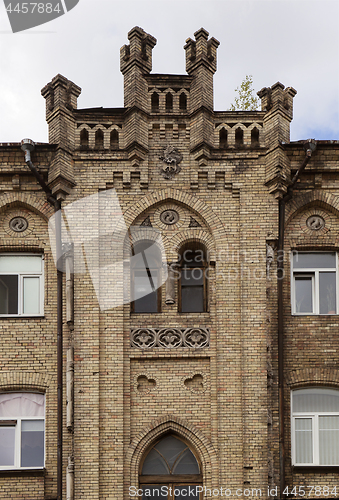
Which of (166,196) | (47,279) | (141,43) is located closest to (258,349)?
(166,196)

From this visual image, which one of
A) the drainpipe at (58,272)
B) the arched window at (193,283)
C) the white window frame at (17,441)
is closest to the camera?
the drainpipe at (58,272)

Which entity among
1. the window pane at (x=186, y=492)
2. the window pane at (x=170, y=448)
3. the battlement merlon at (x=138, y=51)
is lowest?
the window pane at (x=186, y=492)

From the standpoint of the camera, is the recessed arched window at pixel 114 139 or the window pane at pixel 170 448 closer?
the window pane at pixel 170 448

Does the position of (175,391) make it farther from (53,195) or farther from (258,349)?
(53,195)

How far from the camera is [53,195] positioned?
55.0 ft

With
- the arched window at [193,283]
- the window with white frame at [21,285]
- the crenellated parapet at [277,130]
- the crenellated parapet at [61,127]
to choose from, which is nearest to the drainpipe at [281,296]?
the crenellated parapet at [277,130]

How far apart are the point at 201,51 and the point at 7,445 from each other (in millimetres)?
10914

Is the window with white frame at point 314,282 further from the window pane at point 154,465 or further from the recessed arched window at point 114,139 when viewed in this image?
the recessed arched window at point 114,139

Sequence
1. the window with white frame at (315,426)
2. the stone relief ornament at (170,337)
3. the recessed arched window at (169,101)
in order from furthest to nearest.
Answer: the recessed arched window at (169,101) < the stone relief ornament at (170,337) < the window with white frame at (315,426)

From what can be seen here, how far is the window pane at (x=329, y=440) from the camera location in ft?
52.1

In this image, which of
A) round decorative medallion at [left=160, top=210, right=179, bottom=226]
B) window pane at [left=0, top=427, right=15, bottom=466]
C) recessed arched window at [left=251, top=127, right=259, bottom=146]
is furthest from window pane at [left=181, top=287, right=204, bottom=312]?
window pane at [left=0, top=427, right=15, bottom=466]

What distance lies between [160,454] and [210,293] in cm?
398

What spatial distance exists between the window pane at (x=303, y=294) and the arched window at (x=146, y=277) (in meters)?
3.46

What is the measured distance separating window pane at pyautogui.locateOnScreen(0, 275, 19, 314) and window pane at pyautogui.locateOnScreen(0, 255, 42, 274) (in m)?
0.21
